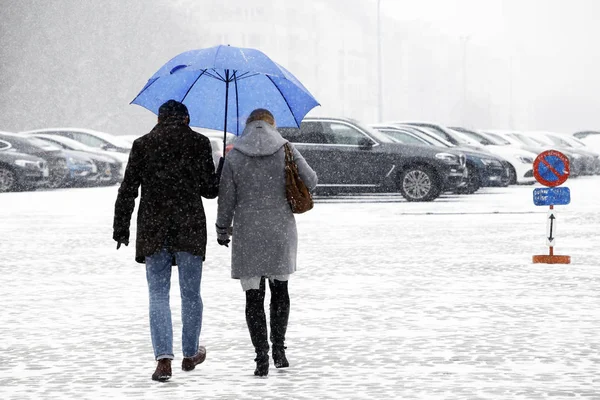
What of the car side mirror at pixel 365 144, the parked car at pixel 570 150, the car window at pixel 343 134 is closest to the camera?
the car side mirror at pixel 365 144

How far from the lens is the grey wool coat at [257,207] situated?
23.2 ft

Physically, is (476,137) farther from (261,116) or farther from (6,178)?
(261,116)

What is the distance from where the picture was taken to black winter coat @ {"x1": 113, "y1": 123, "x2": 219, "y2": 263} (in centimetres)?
686

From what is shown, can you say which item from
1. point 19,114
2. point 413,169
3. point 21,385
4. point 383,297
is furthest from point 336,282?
point 19,114

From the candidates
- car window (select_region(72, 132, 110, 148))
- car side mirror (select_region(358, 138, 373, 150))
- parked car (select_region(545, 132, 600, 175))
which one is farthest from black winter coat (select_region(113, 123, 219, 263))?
parked car (select_region(545, 132, 600, 175))

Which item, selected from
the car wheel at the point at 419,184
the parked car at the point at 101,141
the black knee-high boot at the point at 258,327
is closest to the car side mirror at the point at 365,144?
the car wheel at the point at 419,184

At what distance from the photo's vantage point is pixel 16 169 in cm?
3012

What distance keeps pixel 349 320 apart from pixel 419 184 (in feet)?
53.5

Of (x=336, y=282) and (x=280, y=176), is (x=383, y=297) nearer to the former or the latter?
(x=336, y=282)

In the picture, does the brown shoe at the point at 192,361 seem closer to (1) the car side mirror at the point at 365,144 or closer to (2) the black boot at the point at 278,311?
(2) the black boot at the point at 278,311

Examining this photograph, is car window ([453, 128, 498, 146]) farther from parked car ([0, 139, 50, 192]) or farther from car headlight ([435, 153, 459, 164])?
parked car ([0, 139, 50, 192])

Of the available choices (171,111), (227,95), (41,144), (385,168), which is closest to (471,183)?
(385,168)

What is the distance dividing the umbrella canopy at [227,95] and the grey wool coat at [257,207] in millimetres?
616

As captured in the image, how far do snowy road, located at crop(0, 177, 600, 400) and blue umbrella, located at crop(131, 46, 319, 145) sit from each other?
148 centimetres
